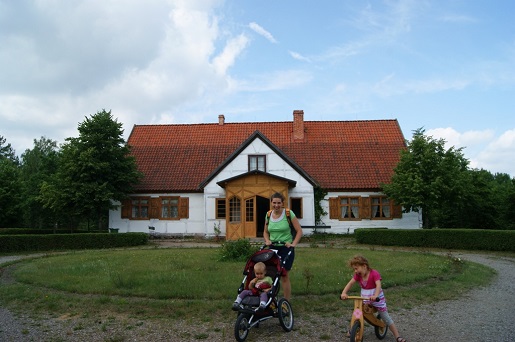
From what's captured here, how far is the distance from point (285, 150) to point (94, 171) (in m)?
12.1

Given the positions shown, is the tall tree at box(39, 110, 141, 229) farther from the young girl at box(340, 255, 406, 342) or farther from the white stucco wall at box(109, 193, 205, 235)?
the young girl at box(340, 255, 406, 342)

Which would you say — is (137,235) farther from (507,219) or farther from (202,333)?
(507,219)

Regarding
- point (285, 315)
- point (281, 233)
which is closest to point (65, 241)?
point (281, 233)

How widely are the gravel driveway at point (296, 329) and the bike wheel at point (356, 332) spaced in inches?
24.7

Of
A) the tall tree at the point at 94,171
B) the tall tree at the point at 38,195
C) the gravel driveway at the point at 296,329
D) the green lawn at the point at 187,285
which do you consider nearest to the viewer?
the gravel driveway at the point at 296,329

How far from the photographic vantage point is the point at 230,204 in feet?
84.4

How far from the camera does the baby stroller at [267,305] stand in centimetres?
623

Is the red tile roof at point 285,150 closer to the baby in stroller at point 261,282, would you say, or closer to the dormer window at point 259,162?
the dormer window at point 259,162

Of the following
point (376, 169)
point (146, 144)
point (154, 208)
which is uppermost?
point (146, 144)

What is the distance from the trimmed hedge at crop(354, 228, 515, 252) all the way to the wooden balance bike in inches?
618

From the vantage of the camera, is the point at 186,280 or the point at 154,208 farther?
the point at 154,208

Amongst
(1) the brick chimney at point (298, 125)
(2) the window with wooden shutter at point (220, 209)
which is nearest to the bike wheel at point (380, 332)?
(2) the window with wooden shutter at point (220, 209)

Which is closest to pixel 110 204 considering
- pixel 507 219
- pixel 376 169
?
pixel 376 169

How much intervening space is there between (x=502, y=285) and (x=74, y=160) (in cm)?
2193
